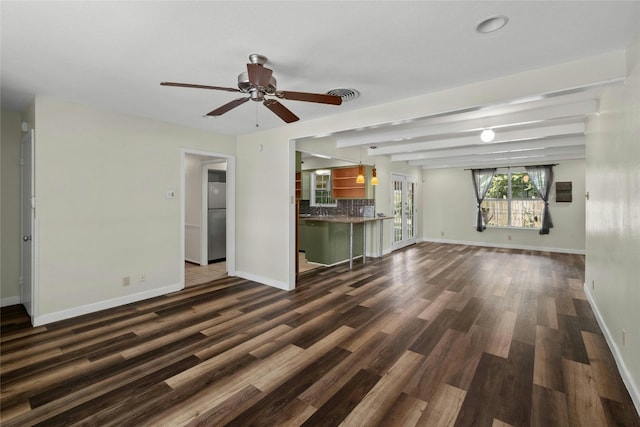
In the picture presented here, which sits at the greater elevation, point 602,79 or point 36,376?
point 602,79

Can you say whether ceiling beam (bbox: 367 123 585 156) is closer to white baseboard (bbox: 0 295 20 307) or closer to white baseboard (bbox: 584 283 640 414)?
white baseboard (bbox: 584 283 640 414)

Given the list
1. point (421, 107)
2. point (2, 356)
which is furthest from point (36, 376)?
point (421, 107)

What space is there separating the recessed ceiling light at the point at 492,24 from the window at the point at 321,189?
20.0 feet

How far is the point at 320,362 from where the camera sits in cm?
251

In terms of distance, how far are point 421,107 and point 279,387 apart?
3.07 metres

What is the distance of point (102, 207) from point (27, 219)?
80 centimetres

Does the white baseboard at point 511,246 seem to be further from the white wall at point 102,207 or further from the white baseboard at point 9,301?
the white baseboard at point 9,301

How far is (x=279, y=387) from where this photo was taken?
2176 millimetres

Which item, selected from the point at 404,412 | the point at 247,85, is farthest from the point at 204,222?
the point at 404,412

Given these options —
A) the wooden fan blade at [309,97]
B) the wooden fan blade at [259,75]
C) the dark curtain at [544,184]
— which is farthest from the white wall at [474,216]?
the wooden fan blade at [259,75]

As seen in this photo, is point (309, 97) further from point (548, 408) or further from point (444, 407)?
point (548, 408)

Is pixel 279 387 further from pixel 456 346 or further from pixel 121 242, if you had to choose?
pixel 121 242

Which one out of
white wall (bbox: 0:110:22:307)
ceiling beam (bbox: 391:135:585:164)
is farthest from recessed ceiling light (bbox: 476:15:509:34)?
white wall (bbox: 0:110:22:307)

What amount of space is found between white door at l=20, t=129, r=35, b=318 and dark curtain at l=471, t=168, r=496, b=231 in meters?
9.61
